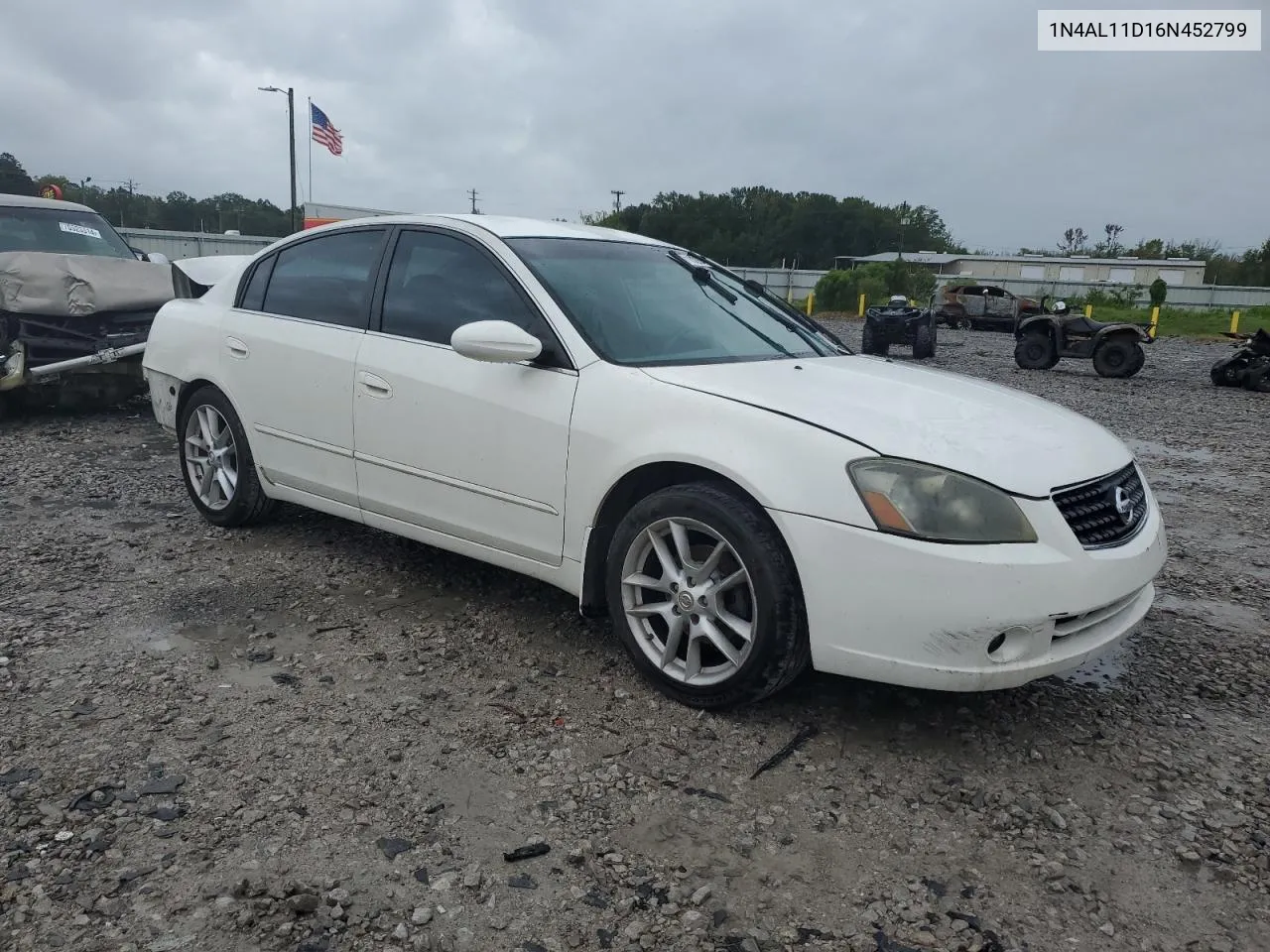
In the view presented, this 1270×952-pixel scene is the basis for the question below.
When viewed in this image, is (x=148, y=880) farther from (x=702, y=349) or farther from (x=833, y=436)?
(x=702, y=349)

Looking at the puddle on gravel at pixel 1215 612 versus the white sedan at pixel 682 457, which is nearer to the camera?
the white sedan at pixel 682 457

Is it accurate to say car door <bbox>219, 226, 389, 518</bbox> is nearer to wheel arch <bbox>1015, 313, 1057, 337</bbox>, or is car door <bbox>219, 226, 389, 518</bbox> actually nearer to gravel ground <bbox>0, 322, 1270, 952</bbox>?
gravel ground <bbox>0, 322, 1270, 952</bbox>

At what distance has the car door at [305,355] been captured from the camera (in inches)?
163

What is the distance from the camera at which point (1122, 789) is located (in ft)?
9.08

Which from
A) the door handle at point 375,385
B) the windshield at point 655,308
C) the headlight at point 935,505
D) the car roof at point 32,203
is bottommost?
Answer: the headlight at point 935,505

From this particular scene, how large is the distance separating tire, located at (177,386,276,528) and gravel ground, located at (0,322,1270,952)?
1.70ft

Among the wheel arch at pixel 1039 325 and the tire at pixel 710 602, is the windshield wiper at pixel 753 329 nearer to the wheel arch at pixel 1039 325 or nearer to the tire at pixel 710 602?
the tire at pixel 710 602

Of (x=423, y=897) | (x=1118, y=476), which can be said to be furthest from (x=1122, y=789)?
(x=423, y=897)

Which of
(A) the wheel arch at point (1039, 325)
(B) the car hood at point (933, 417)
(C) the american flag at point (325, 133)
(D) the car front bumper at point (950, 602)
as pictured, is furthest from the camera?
(C) the american flag at point (325, 133)

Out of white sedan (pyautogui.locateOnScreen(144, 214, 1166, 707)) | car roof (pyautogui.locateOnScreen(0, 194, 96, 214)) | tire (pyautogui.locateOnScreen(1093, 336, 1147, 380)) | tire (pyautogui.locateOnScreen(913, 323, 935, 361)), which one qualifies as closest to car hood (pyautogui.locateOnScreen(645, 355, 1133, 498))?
white sedan (pyautogui.locateOnScreen(144, 214, 1166, 707))

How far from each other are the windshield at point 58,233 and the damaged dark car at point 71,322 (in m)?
0.03

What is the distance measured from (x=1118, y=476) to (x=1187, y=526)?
3.10 metres

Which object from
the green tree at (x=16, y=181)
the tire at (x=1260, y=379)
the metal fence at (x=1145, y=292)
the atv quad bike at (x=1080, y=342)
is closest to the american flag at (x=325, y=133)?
the green tree at (x=16, y=181)

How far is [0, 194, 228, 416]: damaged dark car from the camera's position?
7.74 m
